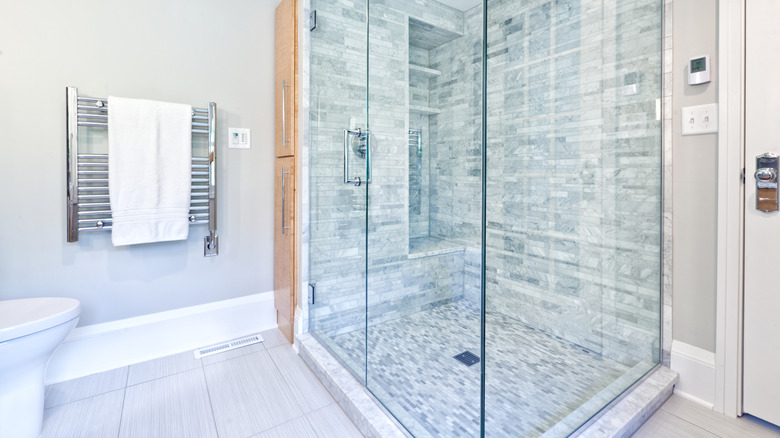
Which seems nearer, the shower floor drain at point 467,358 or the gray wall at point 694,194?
the gray wall at point 694,194

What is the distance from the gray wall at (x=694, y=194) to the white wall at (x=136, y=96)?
2.09 metres

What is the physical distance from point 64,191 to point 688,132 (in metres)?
2.80

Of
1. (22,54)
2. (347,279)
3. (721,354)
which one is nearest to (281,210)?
(347,279)

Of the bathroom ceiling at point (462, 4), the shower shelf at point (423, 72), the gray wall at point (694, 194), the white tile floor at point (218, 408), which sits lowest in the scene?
the white tile floor at point (218, 408)

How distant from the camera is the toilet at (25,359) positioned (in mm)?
1210

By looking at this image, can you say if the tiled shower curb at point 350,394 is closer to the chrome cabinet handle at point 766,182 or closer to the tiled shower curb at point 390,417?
the tiled shower curb at point 390,417

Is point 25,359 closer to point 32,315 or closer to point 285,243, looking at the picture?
point 32,315

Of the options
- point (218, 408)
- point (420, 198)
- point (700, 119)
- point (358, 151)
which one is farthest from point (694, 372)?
point (218, 408)

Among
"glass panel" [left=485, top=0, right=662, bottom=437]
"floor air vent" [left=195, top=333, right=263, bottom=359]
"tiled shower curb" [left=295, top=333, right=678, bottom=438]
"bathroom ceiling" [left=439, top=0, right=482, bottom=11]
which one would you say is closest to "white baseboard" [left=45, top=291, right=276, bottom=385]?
"floor air vent" [left=195, top=333, right=263, bottom=359]

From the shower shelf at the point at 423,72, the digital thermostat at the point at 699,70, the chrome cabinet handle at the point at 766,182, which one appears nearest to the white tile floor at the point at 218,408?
the chrome cabinet handle at the point at 766,182

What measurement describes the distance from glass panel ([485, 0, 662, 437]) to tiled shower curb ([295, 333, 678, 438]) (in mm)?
48

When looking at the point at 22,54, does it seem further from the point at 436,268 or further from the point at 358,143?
the point at 436,268

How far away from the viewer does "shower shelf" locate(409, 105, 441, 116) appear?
66.9 inches

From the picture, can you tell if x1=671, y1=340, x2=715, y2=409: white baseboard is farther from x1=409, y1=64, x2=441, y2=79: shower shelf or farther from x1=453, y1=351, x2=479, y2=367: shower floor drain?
x1=409, y1=64, x2=441, y2=79: shower shelf
